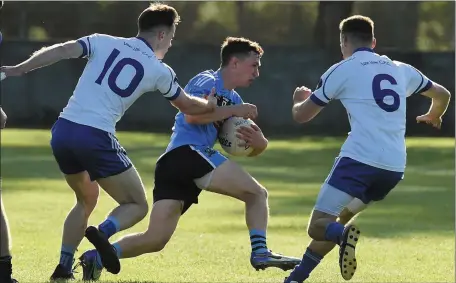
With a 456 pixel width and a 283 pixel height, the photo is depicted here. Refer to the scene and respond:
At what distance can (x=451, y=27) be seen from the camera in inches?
1188

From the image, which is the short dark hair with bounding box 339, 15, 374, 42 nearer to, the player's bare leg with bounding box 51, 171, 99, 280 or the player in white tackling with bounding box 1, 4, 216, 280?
the player in white tackling with bounding box 1, 4, 216, 280

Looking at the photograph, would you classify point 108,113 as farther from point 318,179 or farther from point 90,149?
point 318,179

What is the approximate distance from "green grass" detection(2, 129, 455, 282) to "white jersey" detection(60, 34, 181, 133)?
131cm

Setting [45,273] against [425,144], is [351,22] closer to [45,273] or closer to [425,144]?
[45,273]

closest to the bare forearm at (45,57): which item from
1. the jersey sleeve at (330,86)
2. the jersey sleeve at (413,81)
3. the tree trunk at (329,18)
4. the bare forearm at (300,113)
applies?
the bare forearm at (300,113)

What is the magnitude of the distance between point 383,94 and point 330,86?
1.18 feet

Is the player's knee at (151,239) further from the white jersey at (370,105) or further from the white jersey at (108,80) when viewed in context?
the white jersey at (370,105)

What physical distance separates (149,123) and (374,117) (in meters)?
20.5

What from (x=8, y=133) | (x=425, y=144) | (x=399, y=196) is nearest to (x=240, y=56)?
(x=399, y=196)

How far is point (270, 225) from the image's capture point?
44.8 feet

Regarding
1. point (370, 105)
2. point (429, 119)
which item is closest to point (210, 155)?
point (370, 105)

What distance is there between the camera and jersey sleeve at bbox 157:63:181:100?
8.70 meters

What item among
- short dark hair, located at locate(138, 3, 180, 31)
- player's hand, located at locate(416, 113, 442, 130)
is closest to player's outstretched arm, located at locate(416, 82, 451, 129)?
player's hand, located at locate(416, 113, 442, 130)

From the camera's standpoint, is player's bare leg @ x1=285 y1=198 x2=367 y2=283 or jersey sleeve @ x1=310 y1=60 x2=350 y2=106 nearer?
jersey sleeve @ x1=310 y1=60 x2=350 y2=106
